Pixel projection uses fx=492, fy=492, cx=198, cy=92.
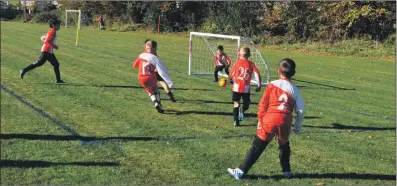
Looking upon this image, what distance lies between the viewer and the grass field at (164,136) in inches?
253

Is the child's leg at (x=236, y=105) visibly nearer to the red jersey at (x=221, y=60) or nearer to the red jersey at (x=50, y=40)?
the red jersey at (x=50, y=40)

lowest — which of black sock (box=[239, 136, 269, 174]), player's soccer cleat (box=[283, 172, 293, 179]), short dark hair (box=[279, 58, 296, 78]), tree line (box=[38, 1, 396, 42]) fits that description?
player's soccer cleat (box=[283, 172, 293, 179])

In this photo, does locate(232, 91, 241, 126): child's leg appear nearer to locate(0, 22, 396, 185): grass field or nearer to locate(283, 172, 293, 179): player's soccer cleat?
locate(0, 22, 396, 185): grass field

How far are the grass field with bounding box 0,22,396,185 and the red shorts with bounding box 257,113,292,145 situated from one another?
24.0 inches

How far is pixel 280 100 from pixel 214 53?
13.9 meters

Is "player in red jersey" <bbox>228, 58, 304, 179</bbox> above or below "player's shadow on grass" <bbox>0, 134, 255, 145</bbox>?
above

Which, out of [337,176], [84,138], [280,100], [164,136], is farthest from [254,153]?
[84,138]

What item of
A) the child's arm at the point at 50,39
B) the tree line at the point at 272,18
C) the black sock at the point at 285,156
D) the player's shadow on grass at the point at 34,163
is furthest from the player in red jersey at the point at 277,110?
the tree line at the point at 272,18

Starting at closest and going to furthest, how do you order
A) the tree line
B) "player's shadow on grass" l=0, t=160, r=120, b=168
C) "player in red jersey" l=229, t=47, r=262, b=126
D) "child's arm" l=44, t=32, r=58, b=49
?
"player's shadow on grass" l=0, t=160, r=120, b=168
"player in red jersey" l=229, t=47, r=262, b=126
"child's arm" l=44, t=32, r=58, b=49
the tree line

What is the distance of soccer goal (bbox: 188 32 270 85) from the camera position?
16758 millimetres

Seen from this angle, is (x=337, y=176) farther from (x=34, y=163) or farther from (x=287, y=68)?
(x=34, y=163)

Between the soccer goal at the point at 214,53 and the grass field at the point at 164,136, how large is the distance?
2052 mm

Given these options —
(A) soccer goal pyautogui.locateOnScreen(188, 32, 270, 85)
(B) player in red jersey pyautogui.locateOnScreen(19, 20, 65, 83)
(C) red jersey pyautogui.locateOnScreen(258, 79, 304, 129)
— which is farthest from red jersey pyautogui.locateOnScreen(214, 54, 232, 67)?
(C) red jersey pyautogui.locateOnScreen(258, 79, 304, 129)

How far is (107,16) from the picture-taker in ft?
187
